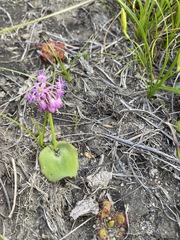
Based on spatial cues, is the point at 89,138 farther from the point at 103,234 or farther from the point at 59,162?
the point at 103,234

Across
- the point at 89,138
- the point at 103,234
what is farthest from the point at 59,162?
the point at 103,234

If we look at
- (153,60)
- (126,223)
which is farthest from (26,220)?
(153,60)

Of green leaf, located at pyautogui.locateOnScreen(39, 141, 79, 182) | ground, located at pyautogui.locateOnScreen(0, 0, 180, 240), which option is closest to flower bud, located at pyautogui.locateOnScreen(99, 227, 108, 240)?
ground, located at pyautogui.locateOnScreen(0, 0, 180, 240)

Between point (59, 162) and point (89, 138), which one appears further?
point (89, 138)

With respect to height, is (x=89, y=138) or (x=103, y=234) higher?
(x=89, y=138)

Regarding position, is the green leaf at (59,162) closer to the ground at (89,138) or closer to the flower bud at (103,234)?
→ the ground at (89,138)

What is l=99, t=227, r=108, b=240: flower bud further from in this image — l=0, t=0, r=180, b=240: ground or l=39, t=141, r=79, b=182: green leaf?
l=39, t=141, r=79, b=182: green leaf
